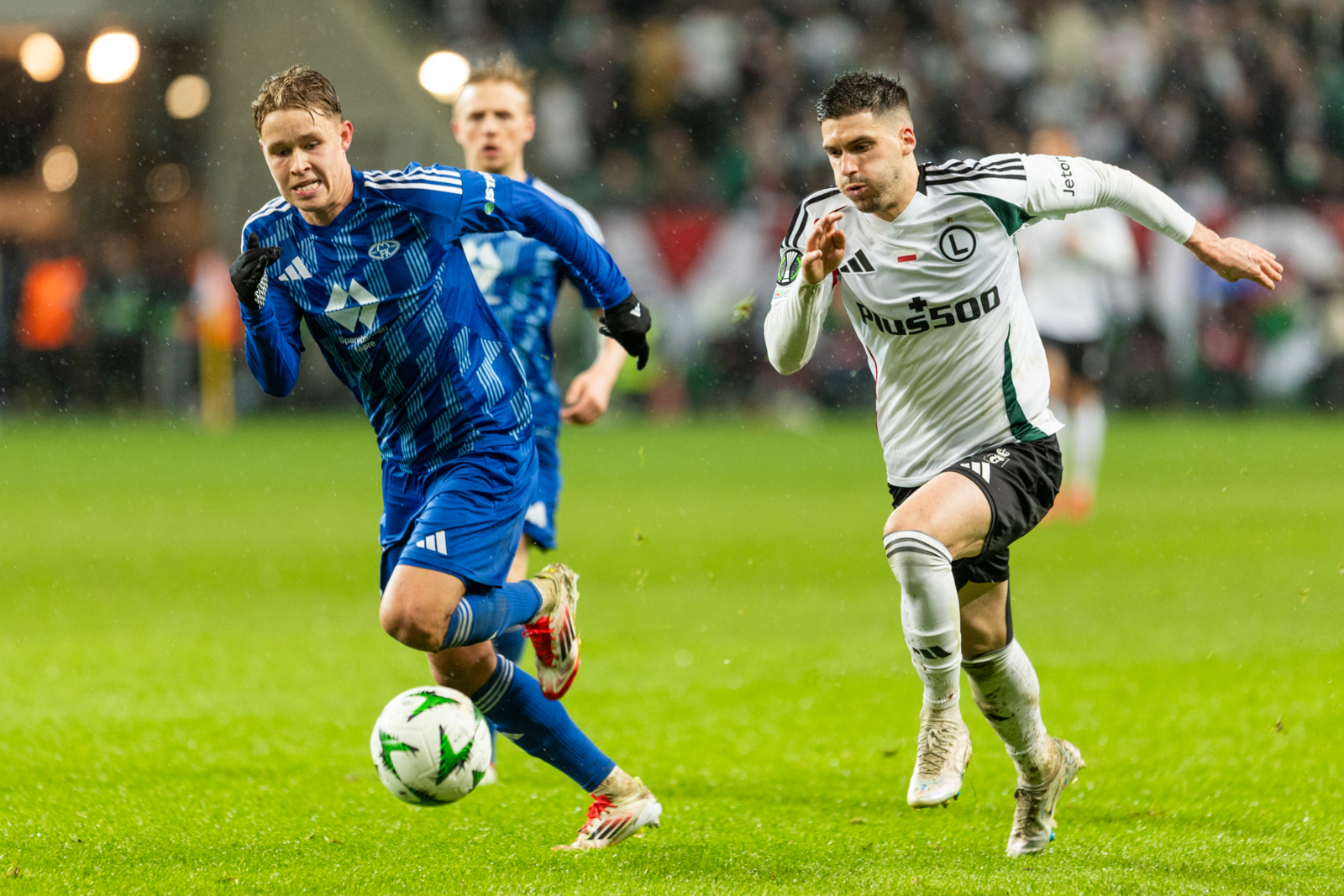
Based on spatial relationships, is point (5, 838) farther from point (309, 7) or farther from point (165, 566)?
point (309, 7)

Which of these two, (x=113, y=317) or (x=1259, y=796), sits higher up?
(x=113, y=317)

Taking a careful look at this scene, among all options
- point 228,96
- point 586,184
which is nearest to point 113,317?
point 228,96

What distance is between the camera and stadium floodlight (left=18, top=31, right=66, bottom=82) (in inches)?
957

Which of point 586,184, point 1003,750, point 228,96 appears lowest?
point 1003,750

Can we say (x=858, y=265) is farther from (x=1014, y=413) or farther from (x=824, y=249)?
(x=1014, y=413)

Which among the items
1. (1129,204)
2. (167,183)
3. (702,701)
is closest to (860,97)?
(1129,204)

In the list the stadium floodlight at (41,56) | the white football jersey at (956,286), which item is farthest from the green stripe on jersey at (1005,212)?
the stadium floodlight at (41,56)

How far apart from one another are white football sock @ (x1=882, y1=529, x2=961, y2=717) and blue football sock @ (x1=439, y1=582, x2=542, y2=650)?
1086 mm

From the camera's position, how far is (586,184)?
21.6 m

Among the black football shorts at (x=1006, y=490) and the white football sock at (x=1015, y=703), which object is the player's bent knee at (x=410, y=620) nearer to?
the black football shorts at (x=1006, y=490)

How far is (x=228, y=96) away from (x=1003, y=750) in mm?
20040

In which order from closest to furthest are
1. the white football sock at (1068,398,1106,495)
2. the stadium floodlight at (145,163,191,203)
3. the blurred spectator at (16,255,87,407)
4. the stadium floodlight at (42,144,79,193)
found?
the white football sock at (1068,398,1106,495)
the blurred spectator at (16,255,87,407)
the stadium floodlight at (145,163,191,203)
the stadium floodlight at (42,144,79,193)

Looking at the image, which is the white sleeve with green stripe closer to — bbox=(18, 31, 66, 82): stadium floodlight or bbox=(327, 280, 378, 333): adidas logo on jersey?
bbox=(327, 280, 378, 333): adidas logo on jersey

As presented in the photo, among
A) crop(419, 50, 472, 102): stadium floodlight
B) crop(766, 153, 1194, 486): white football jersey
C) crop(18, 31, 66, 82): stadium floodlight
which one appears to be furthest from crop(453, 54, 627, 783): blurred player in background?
Result: crop(18, 31, 66, 82): stadium floodlight
